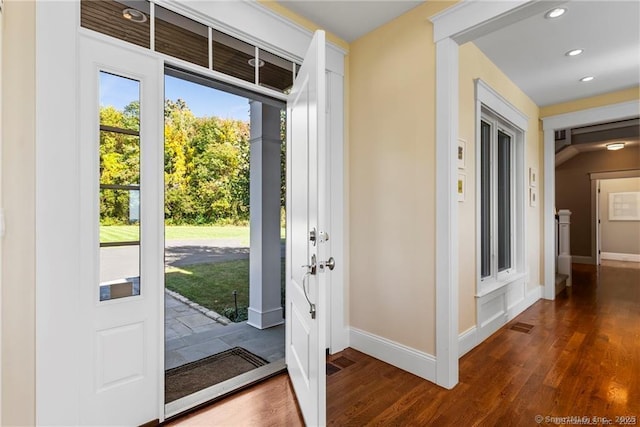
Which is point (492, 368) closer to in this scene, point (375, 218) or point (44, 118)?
point (375, 218)

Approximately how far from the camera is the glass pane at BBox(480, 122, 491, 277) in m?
3.36

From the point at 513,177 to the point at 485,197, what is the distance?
84cm

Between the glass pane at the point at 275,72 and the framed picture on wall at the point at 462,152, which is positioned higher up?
the glass pane at the point at 275,72

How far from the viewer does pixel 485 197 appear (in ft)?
11.2

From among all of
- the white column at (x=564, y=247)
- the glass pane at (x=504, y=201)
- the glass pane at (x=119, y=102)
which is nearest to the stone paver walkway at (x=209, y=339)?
the glass pane at (x=119, y=102)

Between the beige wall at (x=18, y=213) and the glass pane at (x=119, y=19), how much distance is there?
23cm

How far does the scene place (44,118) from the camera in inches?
56.6

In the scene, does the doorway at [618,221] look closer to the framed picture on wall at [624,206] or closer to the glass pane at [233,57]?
the framed picture on wall at [624,206]

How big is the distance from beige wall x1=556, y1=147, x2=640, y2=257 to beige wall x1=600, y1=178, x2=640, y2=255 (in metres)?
0.92

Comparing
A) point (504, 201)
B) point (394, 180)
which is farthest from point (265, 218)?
point (504, 201)

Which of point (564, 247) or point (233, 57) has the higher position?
point (233, 57)

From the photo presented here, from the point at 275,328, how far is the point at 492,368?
2102mm

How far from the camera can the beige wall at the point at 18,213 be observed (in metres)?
1.34

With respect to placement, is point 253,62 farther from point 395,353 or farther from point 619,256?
point 619,256
